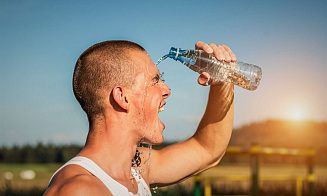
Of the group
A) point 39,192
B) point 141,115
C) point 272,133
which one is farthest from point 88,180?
point 272,133

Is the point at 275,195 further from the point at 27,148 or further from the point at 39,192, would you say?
the point at 27,148

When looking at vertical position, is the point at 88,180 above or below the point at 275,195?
above

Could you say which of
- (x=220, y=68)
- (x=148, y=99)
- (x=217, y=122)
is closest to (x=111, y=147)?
(x=148, y=99)

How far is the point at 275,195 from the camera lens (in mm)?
16281

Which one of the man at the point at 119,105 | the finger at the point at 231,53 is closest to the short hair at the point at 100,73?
the man at the point at 119,105

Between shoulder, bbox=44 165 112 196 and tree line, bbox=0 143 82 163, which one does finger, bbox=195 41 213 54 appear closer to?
shoulder, bbox=44 165 112 196

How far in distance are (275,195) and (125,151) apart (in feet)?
49.9

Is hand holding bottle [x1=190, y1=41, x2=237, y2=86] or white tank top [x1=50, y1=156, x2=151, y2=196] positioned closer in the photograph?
white tank top [x1=50, y1=156, x2=151, y2=196]

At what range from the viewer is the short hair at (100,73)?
2.06 m

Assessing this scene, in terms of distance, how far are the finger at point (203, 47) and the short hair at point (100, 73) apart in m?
0.38

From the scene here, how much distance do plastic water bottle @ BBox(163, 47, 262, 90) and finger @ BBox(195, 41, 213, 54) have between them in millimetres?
132

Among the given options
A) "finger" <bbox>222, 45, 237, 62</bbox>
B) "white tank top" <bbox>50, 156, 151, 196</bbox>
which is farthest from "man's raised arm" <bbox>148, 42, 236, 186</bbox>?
"white tank top" <bbox>50, 156, 151, 196</bbox>

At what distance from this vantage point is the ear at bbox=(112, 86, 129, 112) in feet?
6.70

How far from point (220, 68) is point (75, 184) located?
1.28 m
